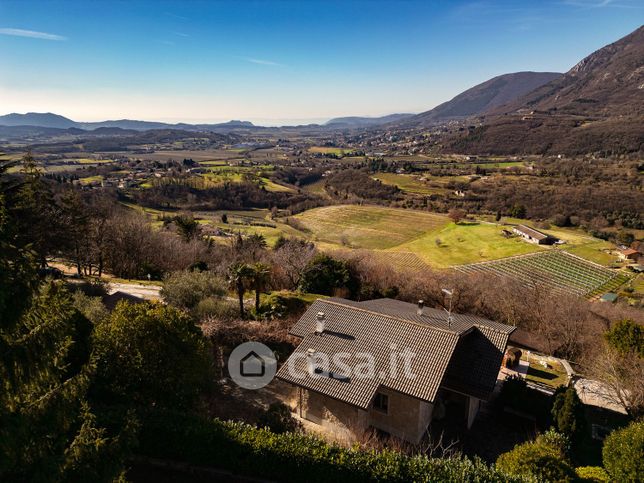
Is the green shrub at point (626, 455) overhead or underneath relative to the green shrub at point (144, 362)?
underneath

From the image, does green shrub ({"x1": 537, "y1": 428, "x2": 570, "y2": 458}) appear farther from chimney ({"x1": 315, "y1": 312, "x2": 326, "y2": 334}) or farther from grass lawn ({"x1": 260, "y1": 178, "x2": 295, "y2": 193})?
grass lawn ({"x1": 260, "y1": 178, "x2": 295, "y2": 193})

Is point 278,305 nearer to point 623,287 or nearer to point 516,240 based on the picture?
point 623,287

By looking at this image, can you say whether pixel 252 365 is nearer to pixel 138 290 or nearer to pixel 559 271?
pixel 138 290

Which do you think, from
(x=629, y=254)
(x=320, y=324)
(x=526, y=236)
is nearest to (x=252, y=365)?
(x=320, y=324)

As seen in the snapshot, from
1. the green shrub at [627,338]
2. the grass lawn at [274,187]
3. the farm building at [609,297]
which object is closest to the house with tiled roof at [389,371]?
the green shrub at [627,338]

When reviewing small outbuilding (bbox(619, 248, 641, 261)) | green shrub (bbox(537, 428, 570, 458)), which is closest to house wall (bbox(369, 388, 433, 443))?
green shrub (bbox(537, 428, 570, 458))


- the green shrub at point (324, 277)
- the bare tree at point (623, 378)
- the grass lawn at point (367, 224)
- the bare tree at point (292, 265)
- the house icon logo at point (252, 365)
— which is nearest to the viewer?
the bare tree at point (623, 378)

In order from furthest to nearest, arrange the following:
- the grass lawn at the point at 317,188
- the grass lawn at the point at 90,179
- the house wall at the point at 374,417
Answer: the grass lawn at the point at 317,188 → the grass lawn at the point at 90,179 → the house wall at the point at 374,417

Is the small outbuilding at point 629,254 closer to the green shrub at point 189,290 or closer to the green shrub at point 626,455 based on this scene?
the green shrub at point 626,455
